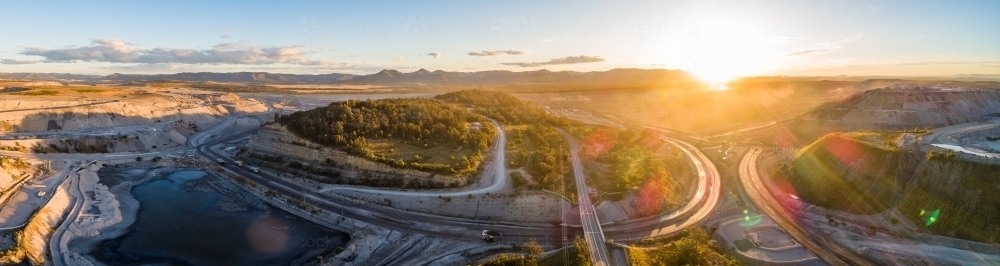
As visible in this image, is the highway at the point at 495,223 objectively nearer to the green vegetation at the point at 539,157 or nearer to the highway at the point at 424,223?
the highway at the point at 424,223

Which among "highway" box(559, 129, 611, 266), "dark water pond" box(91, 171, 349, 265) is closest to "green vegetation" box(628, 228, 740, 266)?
"highway" box(559, 129, 611, 266)

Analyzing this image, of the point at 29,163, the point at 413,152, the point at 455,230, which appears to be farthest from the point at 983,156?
the point at 29,163

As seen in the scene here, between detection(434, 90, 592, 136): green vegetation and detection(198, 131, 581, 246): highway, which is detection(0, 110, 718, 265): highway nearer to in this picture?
detection(198, 131, 581, 246): highway

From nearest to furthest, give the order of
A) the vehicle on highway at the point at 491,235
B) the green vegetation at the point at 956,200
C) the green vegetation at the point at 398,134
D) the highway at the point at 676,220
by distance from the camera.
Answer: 1. the green vegetation at the point at 956,200
2. the vehicle on highway at the point at 491,235
3. the highway at the point at 676,220
4. the green vegetation at the point at 398,134

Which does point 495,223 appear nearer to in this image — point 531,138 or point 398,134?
point 398,134

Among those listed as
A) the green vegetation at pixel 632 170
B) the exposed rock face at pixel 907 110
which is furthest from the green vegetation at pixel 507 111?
the exposed rock face at pixel 907 110

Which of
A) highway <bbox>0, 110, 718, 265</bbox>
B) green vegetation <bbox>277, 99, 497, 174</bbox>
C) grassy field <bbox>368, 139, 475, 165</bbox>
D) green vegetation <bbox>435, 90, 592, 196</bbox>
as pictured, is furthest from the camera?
grassy field <bbox>368, 139, 475, 165</bbox>

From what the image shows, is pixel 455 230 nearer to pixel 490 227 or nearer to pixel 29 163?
pixel 490 227

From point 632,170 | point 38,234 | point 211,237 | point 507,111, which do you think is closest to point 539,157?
point 632,170

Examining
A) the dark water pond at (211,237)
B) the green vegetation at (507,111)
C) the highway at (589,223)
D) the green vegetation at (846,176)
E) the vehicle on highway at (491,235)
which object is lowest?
the dark water pond at (211,237)
